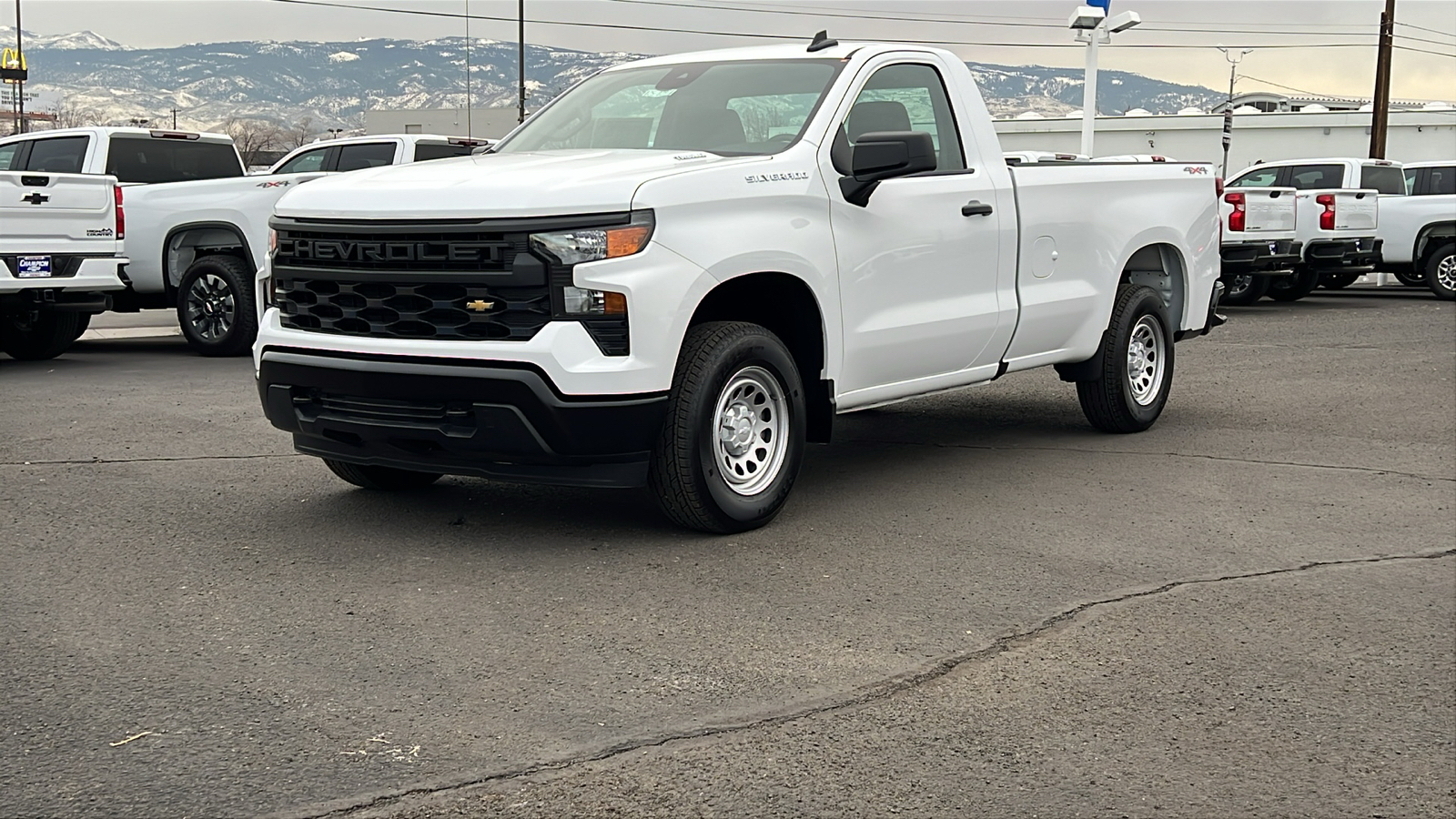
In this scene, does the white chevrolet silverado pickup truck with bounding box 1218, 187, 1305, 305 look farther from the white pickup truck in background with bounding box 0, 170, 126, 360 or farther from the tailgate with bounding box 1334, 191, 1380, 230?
the white pickup truck in background with bounding box 0, 170, 126, 360

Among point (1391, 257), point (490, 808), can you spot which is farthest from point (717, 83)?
point (1391, 257)

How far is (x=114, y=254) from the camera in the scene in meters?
12.5

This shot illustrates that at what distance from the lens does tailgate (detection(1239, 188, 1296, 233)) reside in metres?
18.6

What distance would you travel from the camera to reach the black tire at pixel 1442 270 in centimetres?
2130

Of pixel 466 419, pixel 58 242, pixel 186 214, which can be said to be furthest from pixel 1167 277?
pixel 186 214

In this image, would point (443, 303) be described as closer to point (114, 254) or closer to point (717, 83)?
point (717, 83)

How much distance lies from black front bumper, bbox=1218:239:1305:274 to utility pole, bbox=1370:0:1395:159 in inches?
657

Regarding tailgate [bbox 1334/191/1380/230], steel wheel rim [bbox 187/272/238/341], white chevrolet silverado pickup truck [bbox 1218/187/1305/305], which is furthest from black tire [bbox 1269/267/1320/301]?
steel wheel rim [bbox 187/272/238/341]

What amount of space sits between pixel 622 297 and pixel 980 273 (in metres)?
2.47

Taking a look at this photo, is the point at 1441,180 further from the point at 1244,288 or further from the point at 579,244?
the point at 579,244

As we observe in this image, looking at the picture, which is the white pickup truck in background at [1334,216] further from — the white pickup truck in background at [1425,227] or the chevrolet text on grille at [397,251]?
the chevrolet text on grille at [397,251]

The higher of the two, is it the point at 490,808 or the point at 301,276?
the point at 301,276

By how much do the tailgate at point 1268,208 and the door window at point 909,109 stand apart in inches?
472

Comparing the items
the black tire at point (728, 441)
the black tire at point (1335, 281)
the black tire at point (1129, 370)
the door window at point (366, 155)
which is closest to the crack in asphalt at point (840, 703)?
the black tire at point (728, 441)
